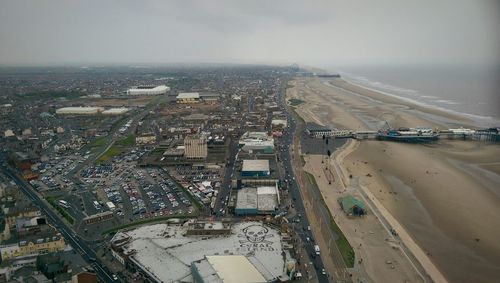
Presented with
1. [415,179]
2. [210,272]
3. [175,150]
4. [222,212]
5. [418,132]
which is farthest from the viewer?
[418,132]

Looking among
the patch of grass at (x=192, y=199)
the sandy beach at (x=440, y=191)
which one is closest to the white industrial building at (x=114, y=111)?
the sandy beach at (x=440, y=191)

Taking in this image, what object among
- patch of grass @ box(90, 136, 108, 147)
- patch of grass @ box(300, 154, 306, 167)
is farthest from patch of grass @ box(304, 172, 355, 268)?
patch of grass @ box(90, 136, 108, 147)

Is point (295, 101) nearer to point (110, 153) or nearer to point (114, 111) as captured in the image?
point (114, 111)

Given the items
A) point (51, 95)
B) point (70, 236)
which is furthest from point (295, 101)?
point (70, 236)

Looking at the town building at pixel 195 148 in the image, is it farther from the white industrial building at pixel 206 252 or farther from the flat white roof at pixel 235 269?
the flat white roof at pixel 235 269

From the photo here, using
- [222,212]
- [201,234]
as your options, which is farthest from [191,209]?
[201,234]

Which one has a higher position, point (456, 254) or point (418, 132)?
point (418, 132)

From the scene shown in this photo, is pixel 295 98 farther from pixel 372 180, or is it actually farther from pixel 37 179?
pixel 37 179
